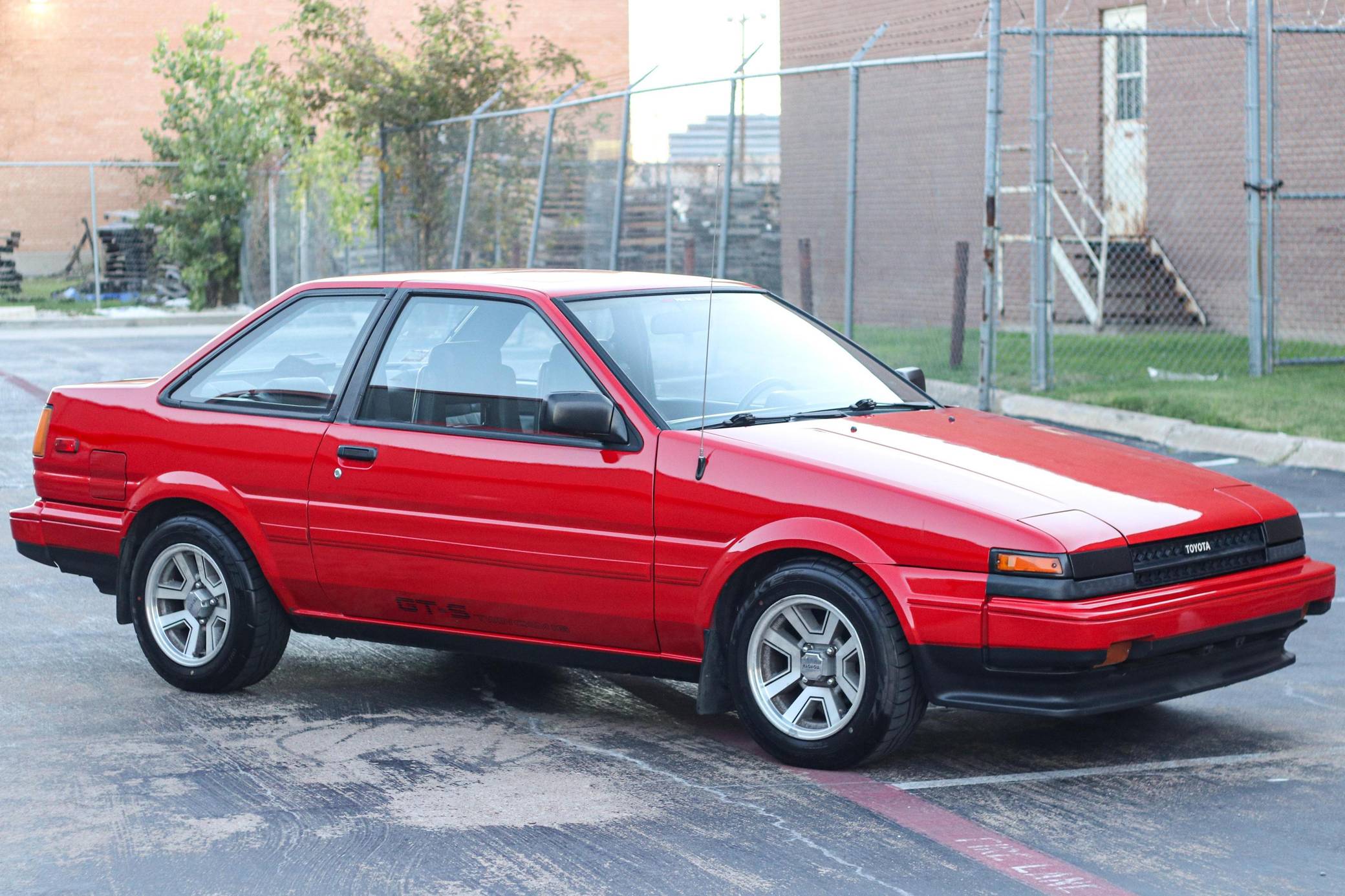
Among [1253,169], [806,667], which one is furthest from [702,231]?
[806,667]

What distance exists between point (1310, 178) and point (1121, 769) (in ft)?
50.0

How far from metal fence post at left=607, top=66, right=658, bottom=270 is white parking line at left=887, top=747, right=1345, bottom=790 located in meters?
12.2

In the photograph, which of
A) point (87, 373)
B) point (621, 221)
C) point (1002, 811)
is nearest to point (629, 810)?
point (1002, 811)

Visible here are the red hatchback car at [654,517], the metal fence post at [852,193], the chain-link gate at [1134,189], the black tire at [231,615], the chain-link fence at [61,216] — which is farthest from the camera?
the chain-link fence at [61,216]

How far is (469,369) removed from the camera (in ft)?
19.8

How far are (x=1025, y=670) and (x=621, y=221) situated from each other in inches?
525

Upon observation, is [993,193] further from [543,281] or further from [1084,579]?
[1084,579]

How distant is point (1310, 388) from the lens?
564 inches

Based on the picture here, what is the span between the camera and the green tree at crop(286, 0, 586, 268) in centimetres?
2295

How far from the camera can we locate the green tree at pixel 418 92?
2295cm

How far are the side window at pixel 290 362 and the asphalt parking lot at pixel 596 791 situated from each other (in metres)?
1.10

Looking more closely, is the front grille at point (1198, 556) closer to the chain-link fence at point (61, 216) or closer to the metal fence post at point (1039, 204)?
the metal fence post at point (1039, 204)

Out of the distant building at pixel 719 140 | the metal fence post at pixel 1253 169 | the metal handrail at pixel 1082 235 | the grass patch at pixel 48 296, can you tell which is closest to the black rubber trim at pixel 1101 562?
the metal fence post at pixel 1253 169

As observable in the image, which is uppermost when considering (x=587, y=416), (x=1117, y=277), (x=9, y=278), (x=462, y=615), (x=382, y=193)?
(x=382, y=193)
